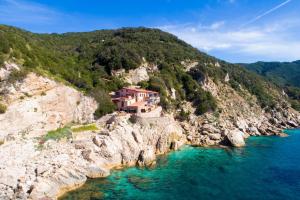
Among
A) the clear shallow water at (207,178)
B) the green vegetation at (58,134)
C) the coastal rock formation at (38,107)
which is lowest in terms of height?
the clear shallow water at (207,178)

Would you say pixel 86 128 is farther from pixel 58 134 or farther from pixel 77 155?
pixel 77 155

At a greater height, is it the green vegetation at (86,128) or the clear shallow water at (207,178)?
the green vegetation at (86,128)

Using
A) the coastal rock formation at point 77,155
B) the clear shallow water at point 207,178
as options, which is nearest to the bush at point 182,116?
the coastal rock formation at point 77,155

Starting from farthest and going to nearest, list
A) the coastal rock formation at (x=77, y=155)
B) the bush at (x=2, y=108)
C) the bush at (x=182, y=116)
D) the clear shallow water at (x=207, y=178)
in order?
the bush at (x=182, y=116) → the bush at (x=2, y=108) → the clear shallow water at (x=207, y=178) → the coastal rock formation at (x=77, y=155)

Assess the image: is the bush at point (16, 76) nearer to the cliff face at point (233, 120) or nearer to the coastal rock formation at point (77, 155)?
the coastal rock formation at point (77, 155)

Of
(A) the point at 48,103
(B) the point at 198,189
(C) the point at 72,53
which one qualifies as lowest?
(B) the point at 198,189

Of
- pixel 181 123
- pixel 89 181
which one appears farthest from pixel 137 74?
pixel 89 181

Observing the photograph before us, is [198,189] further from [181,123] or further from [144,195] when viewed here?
[181,123]
